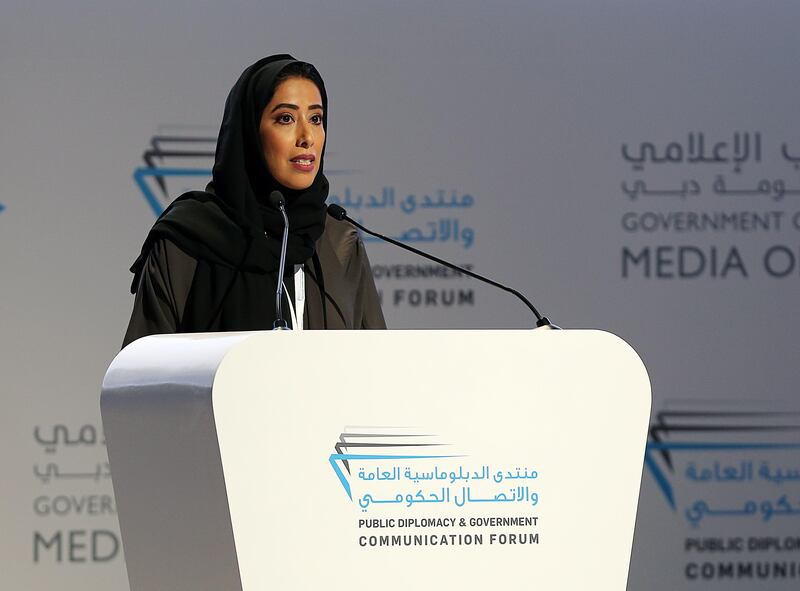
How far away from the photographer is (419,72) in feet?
13.3

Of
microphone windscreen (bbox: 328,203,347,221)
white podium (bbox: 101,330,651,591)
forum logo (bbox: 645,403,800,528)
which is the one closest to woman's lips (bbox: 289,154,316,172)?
microphone windscreen (bbox: 328,203,347,221)

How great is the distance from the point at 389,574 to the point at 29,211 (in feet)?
9.27

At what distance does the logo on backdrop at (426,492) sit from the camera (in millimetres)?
1393

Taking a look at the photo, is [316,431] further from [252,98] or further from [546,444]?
[252,98]

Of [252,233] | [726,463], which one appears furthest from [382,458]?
[726,463]

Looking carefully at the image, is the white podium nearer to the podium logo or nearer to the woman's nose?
the podium logo

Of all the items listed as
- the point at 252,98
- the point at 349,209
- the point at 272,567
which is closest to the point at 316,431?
the point at 272,567

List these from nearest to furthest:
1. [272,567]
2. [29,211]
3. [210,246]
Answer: [272,567]
[210,246]
[29,211]

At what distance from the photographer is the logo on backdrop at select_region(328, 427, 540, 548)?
4.57 feet

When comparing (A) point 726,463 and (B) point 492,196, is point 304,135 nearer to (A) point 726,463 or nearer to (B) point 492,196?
(B) point 492,196

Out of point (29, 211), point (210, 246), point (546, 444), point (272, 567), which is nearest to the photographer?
point (272, 567)

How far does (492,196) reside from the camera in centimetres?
407

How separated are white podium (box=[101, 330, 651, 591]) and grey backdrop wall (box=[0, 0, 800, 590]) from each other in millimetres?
2484

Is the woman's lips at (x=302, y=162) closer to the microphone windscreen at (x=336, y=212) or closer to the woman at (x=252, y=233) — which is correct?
the woman at (x=252, y=233)
